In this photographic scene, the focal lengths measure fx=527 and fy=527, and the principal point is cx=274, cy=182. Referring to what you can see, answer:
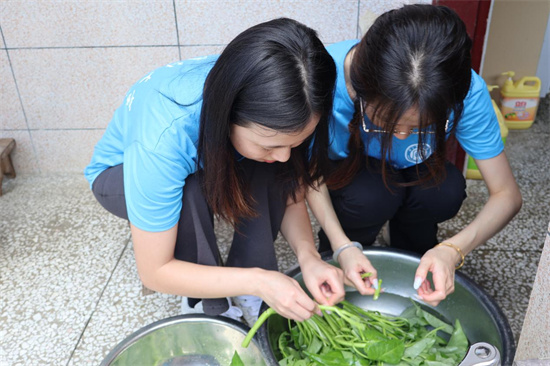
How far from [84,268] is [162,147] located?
92 cm

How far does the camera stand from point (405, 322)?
1369 millimetres

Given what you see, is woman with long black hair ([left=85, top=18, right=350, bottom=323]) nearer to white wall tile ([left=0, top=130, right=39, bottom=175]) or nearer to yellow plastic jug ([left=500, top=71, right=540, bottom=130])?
white wall tile ([left=0, top=130, right=39, bottom=175])

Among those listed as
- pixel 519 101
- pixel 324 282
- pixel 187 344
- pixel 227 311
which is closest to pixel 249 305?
pixel 227 311

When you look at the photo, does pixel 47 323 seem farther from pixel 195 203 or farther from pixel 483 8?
pixel 483 8

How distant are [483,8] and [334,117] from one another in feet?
3.09

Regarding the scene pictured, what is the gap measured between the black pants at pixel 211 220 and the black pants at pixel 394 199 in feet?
0.71

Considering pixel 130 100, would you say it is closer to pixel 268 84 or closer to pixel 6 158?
pixel 268 84

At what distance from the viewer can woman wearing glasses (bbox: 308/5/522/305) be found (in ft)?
3.44

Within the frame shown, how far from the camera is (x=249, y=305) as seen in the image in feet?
4.98

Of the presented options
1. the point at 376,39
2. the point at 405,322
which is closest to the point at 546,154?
the point at 405,322

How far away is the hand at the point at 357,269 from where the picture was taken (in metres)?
1.22

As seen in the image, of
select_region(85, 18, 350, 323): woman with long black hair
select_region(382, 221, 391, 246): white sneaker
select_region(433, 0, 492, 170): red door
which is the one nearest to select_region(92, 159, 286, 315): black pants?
select_region(85, 18, 350, 323): woman with long black hair

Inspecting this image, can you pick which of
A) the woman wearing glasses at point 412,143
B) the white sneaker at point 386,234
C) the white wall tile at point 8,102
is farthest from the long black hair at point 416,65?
the white wall tile at point 8,102

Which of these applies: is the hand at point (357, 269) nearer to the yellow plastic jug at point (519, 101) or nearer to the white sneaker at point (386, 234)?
the white sneaker at point (386, 234)
